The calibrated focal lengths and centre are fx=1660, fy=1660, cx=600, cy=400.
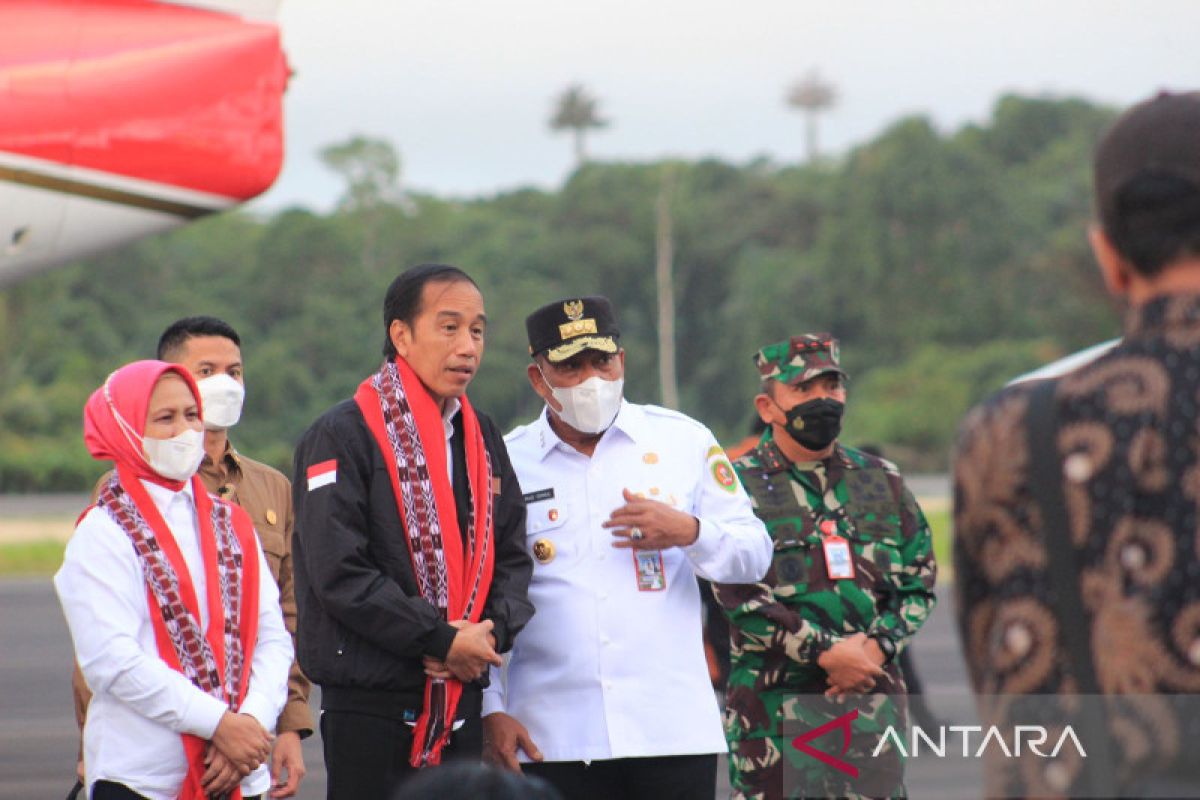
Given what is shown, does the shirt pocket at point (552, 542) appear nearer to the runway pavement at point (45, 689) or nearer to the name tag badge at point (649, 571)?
the name tag badge at point (649, 571)

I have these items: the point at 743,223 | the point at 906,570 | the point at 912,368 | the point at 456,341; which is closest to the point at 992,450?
the point at 456,341

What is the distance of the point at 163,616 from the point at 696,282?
5863 cm

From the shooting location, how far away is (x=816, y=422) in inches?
194

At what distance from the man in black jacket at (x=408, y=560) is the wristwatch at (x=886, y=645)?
116 cm

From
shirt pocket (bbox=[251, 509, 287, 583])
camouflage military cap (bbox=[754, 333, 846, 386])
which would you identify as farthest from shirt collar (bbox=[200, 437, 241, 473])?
camouflage military cap (bbox=[754, 333, 846, 386])

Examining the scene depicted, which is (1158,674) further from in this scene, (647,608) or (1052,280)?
(1052,280)

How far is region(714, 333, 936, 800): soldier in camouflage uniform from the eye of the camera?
186 inches

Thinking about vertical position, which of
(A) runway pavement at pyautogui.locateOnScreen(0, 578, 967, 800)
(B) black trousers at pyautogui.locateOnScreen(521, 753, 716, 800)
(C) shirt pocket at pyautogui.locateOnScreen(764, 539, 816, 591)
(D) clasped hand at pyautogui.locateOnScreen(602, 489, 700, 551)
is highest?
(D) clasped hand at pyautogui.locateOnScreen(602, 489, 700, 551)

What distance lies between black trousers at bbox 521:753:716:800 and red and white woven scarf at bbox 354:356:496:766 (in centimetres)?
40

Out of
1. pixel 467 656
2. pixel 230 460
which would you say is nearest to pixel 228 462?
pixel 230 460

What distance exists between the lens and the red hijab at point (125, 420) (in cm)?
397

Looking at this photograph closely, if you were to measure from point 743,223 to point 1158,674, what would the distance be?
62.4 metres

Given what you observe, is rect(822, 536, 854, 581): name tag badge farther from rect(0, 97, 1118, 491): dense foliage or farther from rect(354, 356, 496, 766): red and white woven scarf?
rect(0, 97, 1118, 491): dense foliage

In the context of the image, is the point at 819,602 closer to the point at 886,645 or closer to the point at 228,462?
the point at 886,645
